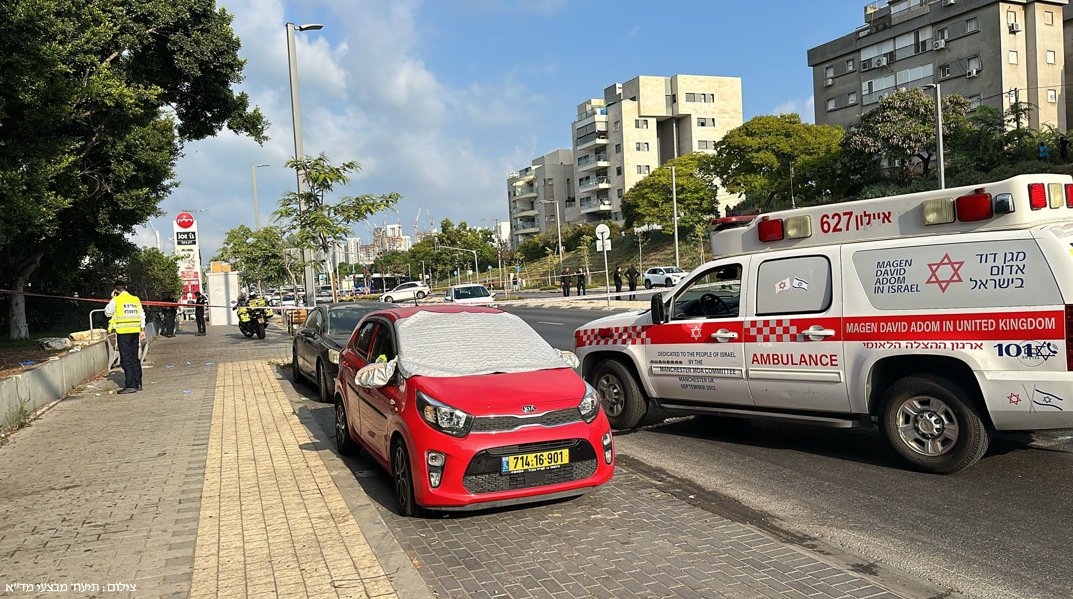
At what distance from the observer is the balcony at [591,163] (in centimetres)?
10144

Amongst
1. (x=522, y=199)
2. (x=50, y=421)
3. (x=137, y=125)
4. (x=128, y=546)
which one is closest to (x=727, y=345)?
(x=128, y=546)

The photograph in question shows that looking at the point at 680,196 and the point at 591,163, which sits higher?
the point at 591,163

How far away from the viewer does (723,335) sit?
7.68 meters

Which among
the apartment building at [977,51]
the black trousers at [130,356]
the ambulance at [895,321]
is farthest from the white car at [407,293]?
the ambulance at [895,321]

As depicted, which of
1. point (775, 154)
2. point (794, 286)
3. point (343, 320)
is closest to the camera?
point (794, 286)

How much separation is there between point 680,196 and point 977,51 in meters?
26.3

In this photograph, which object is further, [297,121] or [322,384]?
[297,121]

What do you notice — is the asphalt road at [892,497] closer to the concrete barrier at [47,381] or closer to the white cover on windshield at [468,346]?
the white cover on windshield at [468,346]

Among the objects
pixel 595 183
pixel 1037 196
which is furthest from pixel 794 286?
pixel 595 183

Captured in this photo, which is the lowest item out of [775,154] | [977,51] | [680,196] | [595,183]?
[680,196]

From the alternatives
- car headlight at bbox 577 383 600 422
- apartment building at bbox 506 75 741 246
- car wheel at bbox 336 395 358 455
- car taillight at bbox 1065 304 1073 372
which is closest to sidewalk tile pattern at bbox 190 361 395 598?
car wheel at bbox 336 395 358 455

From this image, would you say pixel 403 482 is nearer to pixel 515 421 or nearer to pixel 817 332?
pixel 515 421

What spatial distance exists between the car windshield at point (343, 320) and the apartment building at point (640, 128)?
85.4 meters

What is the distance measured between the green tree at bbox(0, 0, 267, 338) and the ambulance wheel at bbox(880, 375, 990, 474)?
10968 millimetres
